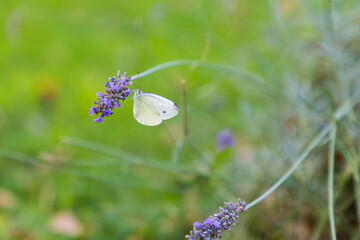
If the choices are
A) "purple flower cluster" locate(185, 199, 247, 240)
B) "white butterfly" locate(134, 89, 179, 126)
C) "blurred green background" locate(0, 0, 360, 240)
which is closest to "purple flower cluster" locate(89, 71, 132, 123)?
"white butterfly" locate(134, 89, 179, 126)

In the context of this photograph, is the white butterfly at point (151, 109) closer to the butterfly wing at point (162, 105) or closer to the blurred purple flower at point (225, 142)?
the butterfly wing at point (162, 105)

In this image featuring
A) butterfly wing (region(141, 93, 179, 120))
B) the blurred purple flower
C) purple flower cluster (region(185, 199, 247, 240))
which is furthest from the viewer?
the blurred purple flower

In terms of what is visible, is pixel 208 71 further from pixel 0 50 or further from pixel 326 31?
pixel 0 50

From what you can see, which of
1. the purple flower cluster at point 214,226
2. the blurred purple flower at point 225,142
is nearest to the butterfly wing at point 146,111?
the purple flower cluster at point 214,226

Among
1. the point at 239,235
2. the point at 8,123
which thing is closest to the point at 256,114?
the point at 239,235

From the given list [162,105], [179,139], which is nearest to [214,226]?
[162,105]

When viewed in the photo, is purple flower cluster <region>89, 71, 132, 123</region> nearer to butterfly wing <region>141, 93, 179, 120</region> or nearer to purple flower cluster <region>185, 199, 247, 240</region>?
butterfly wing <region>141, 93, 179, 120</region>
